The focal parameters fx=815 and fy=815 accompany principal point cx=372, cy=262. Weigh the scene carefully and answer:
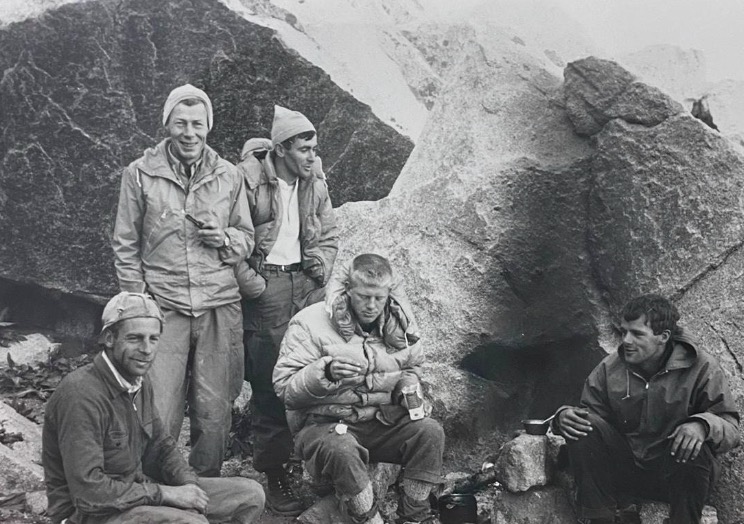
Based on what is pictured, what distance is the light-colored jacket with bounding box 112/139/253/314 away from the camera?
16.1 ft

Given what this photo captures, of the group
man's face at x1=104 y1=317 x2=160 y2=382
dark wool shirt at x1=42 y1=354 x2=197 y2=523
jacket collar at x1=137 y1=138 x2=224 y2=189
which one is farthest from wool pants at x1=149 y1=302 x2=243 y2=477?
man's face at x1=104 y1=317 x2=160 y2=382

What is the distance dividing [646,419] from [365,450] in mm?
1641

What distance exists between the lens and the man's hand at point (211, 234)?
16.2 feet

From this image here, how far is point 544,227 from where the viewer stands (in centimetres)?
622

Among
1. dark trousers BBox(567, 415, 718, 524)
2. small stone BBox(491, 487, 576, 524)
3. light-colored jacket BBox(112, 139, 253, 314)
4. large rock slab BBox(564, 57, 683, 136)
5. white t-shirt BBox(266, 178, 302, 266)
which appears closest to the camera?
dark trousers BBox(567, 415, 718, 524)

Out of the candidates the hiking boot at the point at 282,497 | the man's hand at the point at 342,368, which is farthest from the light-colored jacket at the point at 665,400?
the hiking boot at the point at 282,497

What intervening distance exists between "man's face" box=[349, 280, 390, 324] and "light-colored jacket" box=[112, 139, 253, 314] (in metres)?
0.85

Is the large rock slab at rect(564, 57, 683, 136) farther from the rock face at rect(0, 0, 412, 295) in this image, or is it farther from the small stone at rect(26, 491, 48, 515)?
the small stone at rect(26, 491, 48, 515)

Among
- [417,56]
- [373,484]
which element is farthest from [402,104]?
[373,484]

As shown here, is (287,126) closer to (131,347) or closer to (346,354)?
(346,354)

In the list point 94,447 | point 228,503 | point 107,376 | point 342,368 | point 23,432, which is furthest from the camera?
point 23,432

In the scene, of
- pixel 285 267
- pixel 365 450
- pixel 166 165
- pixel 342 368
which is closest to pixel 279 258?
pixel 285 267

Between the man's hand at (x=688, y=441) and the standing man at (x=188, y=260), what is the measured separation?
8.78ft

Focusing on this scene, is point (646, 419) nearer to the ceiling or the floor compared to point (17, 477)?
nearer to the ceiling
